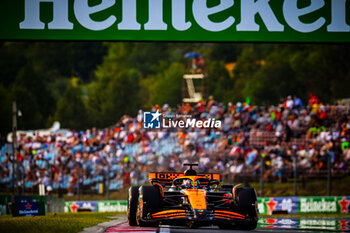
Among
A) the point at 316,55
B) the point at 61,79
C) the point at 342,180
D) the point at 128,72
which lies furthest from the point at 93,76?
the point at 342,180

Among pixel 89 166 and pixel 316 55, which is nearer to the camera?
pixel 89 166

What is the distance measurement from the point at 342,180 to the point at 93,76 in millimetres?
48852

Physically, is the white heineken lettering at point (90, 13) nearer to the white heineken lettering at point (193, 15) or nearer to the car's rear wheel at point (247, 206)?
the white heineken lettering at point (193, 15)

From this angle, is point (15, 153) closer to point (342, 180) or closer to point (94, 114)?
point (342, 180)

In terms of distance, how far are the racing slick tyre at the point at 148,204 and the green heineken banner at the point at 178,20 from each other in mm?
3387

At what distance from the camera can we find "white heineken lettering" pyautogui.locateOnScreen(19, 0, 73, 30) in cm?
1479

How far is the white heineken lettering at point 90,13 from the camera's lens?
14.9 m

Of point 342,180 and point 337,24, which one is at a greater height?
point 337,24

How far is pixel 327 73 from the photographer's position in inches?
2185

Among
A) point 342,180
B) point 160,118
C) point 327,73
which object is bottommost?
point 342,180

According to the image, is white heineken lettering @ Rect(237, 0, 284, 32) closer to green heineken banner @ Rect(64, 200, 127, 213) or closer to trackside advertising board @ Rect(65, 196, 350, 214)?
trackside advertising board @ Rect(65, 196, 350, 214)

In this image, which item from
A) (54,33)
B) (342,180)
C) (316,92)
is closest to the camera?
(54,33)

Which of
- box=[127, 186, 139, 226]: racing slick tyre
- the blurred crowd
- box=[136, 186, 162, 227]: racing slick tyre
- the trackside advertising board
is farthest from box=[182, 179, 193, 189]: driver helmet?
the trackside advertising board

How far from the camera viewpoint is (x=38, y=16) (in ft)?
48.6
